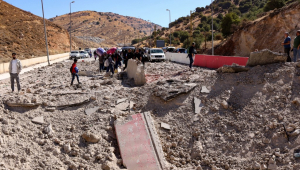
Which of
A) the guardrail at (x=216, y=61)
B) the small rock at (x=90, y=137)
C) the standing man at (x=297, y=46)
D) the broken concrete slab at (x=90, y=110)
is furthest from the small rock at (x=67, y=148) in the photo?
the guardrail at (x=216, y=61)

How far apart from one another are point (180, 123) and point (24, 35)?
50.2 m

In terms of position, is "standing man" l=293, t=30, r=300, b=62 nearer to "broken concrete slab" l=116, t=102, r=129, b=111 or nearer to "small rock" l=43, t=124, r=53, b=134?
"broken concrete slab" l=116, t=102, r=129, b=111

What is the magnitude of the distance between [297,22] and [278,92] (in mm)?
23445

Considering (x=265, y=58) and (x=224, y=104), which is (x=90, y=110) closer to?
(x=224, y=104)

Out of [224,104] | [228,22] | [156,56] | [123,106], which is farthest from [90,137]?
[228,22]

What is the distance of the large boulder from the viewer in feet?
30.1

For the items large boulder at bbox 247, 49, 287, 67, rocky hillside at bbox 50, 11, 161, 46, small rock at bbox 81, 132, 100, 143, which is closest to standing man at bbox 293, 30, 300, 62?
large boulder at bbox 247, 49, 287, 67

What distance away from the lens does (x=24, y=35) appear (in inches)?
1992

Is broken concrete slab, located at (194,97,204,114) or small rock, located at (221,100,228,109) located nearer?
small rock, located at (221,100,228,109)

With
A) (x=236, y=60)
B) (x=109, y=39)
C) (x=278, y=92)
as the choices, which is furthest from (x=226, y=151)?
(x=109, y=39)

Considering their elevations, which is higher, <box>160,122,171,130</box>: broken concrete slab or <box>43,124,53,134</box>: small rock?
<box>43,124,53,134</box>: small rock

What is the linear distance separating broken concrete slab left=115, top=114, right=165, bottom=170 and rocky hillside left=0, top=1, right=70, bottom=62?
34.8 meters

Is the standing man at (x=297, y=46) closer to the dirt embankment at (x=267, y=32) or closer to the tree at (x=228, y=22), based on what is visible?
the dirt embankment at (x=267, y=32)

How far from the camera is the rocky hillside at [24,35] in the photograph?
43.3 meters
